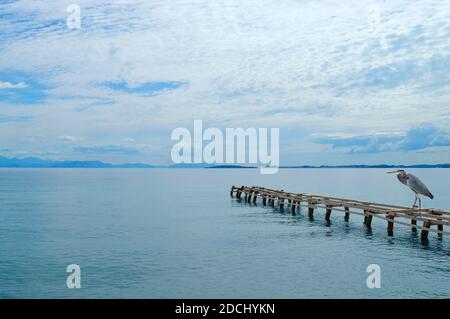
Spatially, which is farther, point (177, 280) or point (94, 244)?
point (94, 244)

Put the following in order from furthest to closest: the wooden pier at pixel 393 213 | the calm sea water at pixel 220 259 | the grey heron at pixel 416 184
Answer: the grey heron at pixel 416 184 → the wooden pier at pixel 393 213 → the calm sea water at pixel 220 259

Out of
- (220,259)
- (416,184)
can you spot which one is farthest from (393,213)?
(220,259)

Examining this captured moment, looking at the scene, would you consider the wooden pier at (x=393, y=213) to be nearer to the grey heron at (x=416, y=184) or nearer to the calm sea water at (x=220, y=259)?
the calm sea water at (x=220, y=259)

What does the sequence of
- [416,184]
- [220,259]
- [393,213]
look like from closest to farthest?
1. [220,259]
2. [416,184]
3. [393,213]

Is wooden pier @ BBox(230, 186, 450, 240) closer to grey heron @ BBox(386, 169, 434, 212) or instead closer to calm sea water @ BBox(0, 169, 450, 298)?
calm sea water @ BBox(0, 169, 450, 298)

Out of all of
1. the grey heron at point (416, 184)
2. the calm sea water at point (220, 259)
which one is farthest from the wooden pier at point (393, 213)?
the grey heron at point (416, 184)

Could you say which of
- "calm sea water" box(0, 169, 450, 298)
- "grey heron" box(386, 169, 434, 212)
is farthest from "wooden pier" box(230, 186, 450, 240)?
"grey heron" box(386, 169, 434, 212)

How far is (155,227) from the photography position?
28312mm

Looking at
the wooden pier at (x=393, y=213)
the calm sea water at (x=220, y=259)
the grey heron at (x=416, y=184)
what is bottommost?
the calm sea water at (x=220, y=259)

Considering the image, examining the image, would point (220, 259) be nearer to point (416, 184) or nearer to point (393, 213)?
point (393, 213)

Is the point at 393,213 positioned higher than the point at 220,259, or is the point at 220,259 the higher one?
the point at 393,213

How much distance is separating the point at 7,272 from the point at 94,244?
18.2ft

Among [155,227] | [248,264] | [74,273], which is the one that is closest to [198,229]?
[155,227]
